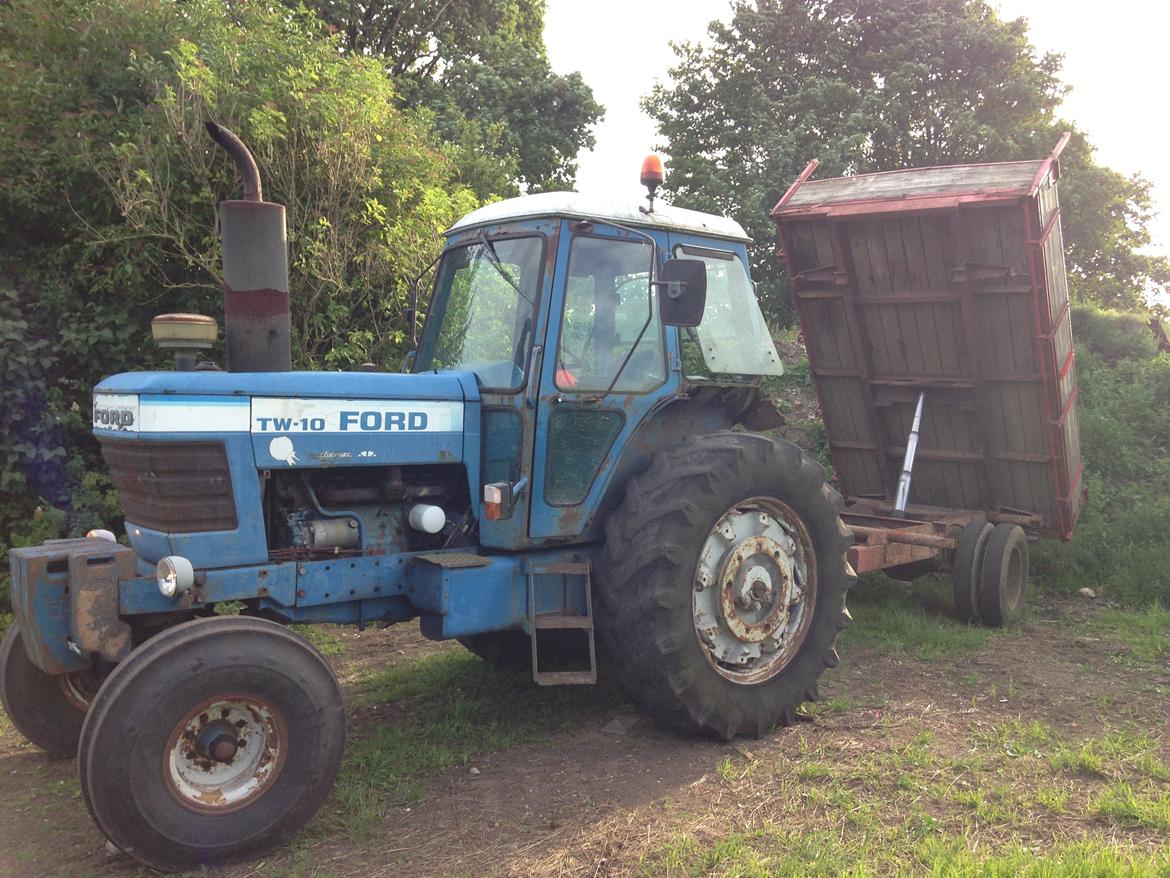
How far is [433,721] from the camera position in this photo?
14.3 ft

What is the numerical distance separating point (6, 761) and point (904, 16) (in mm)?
19149

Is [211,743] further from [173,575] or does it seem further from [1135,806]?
[1135,806]

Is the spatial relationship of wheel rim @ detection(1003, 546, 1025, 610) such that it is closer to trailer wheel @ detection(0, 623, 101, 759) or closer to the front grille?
the front grille

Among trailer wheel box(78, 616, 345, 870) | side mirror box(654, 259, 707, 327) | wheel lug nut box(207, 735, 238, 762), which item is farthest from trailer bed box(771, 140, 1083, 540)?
wheel lug nut box(207, 735, 238, 762)

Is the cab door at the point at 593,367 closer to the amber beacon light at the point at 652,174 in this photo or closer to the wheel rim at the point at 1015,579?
the amber beacon light at the point at 652,174

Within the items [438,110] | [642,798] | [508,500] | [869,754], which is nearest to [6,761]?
[508,500]

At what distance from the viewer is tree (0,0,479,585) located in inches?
253

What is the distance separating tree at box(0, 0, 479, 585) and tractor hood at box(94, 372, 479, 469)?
3286 mm

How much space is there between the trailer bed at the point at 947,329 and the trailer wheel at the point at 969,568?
480 mm

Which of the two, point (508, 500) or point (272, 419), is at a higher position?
point (272, 419)

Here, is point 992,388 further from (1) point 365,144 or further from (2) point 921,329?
(1) point 365,144

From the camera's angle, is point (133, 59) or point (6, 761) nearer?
point (6, 761)

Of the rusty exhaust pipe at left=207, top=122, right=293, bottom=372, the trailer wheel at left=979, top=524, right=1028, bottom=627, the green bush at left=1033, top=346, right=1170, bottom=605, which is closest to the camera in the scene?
the rusty exhaust pipe at left=207, top=122, right=293, bottom=372

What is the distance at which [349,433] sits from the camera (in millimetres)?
3709
